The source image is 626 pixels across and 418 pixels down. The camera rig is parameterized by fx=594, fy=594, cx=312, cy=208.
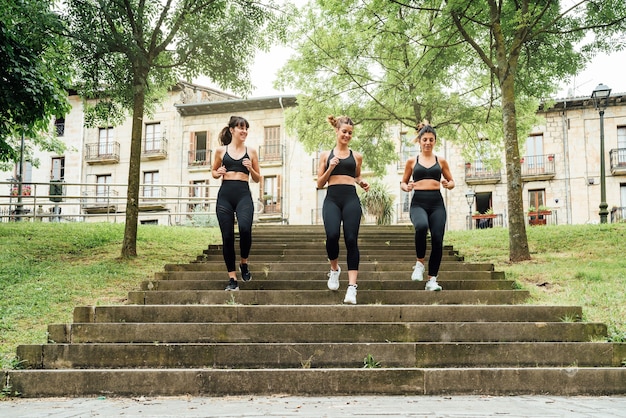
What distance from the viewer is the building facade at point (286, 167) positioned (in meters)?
28.8

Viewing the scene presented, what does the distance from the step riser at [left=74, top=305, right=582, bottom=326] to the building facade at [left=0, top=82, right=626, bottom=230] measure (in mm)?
19884

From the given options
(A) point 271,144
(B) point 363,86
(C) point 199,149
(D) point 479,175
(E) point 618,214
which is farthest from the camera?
(C) point 199,149

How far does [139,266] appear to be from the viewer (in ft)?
34.9

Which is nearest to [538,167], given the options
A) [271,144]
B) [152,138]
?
[271,144]

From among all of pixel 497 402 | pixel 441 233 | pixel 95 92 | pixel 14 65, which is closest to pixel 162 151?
pixel 95 92

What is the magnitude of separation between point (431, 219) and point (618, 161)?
26.1 m

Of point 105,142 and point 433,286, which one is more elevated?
point 105,142

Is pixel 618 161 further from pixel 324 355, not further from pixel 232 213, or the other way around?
pixel 324 355

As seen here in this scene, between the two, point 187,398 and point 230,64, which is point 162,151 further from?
point 187,398

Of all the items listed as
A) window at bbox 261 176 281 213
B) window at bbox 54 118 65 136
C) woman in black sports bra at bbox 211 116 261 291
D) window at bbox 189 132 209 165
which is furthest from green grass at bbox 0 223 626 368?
window at bbox 54 118 65 136

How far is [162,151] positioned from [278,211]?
25.0 feet

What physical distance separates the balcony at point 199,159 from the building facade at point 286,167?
0.06 m

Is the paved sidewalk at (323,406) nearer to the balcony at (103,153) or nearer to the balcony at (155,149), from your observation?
the balcony at (155,149)

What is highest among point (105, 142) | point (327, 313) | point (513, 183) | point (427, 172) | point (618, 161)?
point (105, 142)
